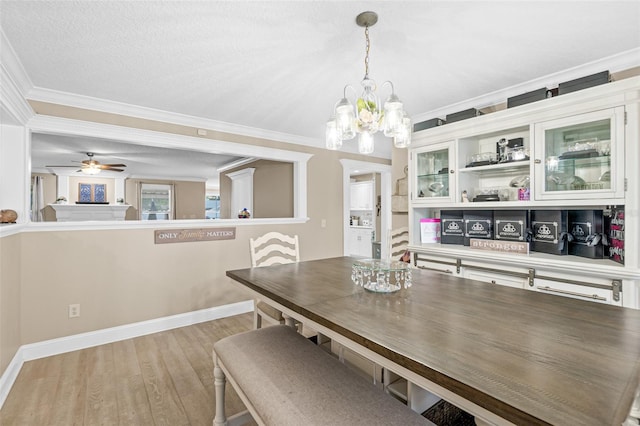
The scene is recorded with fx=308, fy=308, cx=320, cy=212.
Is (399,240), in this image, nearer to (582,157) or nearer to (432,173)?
(432,173)

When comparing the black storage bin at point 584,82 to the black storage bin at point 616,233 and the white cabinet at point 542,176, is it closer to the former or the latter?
the white cabinet at point 542,176

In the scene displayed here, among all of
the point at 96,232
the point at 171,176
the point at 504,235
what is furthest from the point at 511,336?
the point at 171,176

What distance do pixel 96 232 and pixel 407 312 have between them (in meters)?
2.96

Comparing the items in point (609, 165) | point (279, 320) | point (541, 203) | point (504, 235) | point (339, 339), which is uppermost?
point (609, 165)

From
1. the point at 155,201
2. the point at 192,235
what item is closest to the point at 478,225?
the point at 192,235

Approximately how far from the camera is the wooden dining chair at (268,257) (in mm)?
2375

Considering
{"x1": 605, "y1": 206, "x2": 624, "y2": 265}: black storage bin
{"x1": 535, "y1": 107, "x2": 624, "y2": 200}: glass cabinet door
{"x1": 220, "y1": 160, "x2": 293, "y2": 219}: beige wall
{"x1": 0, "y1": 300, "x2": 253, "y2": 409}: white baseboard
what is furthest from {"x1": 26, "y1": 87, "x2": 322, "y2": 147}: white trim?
{"x1": 605, "y1": 206, "x2": 624, "y2": 265}: black storage bin

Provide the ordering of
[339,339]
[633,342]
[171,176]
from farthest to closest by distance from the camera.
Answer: [171,176] < [339,339] < [633,342]

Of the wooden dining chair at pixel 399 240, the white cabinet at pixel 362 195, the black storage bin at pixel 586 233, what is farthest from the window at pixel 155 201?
the black storage bin at pixel 586 233

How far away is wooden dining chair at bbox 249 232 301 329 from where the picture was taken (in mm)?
2375

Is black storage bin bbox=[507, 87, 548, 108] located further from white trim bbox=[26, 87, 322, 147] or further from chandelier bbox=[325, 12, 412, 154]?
white trim bbox=[26, 87, 322, 147]

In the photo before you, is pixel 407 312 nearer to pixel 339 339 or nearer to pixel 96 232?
pixel 339 339

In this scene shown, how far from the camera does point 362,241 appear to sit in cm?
717

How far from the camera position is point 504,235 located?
2646 millimetres
